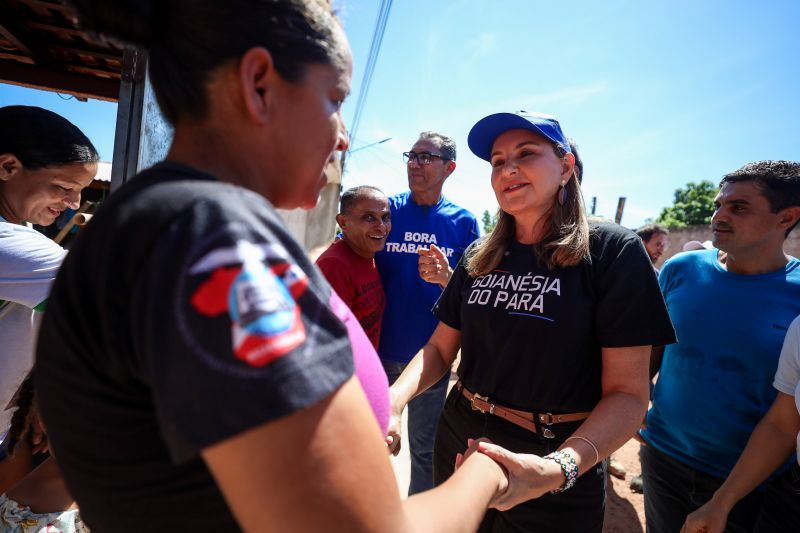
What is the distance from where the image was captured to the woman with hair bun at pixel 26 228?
1526 mm

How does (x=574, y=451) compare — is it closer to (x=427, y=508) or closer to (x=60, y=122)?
(x=427, y=508)

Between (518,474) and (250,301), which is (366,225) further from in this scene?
(250,301)

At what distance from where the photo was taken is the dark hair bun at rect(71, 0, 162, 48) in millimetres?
727

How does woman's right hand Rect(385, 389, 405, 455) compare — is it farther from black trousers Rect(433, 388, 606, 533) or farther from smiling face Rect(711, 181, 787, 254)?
smiling face Rect(711, 181, 787, 254)

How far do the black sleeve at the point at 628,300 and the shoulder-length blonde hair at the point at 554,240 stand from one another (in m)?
0.11

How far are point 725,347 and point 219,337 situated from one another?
8.62 feet

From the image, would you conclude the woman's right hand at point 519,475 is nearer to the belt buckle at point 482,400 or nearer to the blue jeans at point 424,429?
the belt buckle at point 482,400

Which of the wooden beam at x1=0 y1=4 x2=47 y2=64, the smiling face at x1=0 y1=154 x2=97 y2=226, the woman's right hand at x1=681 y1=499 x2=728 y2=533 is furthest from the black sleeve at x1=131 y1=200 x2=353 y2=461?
the wooden beam at x1=0 y1=4 x2=47 y2=64

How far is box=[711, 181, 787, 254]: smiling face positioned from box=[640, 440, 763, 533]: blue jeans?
1.23m

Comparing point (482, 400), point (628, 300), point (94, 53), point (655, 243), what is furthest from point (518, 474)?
point (655, 243)

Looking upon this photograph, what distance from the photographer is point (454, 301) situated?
2131 mm

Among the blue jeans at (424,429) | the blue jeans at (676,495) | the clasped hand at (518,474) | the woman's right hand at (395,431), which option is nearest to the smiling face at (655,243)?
the blue jeans at (676,495)

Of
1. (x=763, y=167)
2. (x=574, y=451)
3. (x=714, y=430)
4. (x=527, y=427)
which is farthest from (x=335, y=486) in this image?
(x=763, y=167)

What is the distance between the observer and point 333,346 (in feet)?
1.91
